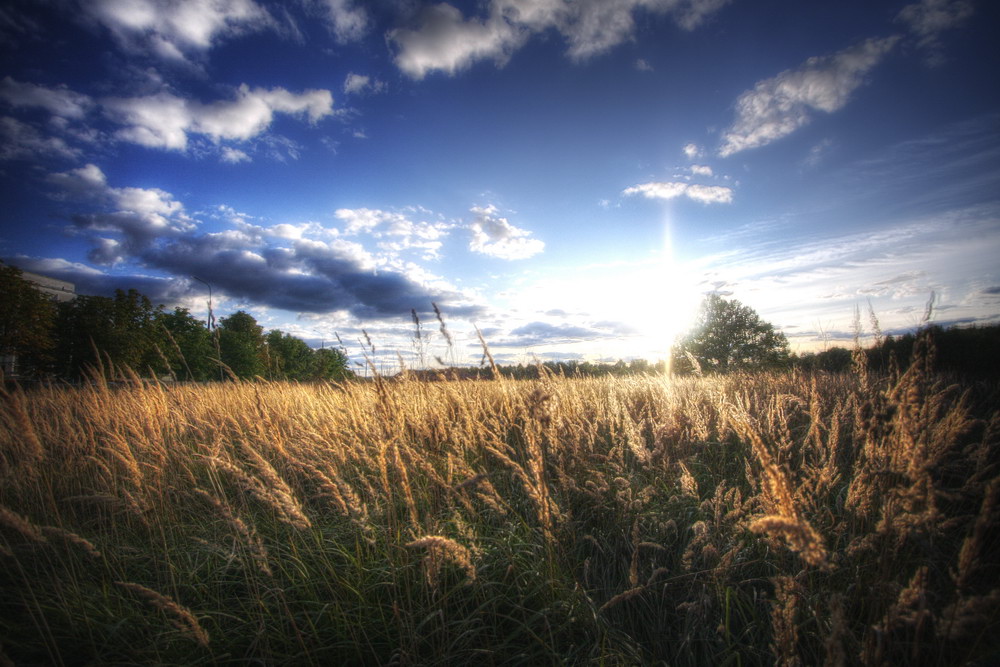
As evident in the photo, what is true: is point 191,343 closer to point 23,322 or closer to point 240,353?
point 240,353

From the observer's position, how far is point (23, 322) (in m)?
21.5

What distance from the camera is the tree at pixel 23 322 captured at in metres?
20.9

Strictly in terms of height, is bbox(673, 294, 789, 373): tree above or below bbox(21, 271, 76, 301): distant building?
below

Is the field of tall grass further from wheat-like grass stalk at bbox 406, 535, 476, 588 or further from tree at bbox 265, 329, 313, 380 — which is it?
tree at bbox 265, 329, 313, 380

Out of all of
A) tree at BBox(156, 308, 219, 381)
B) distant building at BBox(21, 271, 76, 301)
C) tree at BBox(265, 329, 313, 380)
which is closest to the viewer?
tree at BBox(156, 308, 219, 381)

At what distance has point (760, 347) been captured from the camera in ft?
115

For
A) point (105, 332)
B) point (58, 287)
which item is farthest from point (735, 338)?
point (58, 287)

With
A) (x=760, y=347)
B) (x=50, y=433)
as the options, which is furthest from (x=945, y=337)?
(x=50, y=433)

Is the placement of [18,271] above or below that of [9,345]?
above

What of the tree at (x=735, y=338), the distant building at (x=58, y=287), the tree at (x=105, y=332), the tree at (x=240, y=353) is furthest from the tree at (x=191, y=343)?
the tree at (x=735, y=338)

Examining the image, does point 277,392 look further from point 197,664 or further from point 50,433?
point 197,664

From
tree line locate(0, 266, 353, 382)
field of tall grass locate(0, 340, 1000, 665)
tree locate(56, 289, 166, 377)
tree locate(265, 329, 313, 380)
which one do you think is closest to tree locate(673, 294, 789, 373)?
tree line locate(0, 266, 353, 382)

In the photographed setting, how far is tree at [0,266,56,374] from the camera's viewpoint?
20922 mm

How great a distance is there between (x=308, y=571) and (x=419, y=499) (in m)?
1.06
